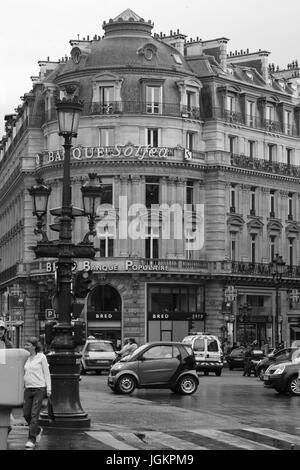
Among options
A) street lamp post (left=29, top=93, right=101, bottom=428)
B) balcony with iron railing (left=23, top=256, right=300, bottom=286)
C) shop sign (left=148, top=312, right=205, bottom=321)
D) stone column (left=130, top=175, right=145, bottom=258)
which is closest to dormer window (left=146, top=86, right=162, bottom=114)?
stone column (left=130, top=175, right=145, bottom=258)

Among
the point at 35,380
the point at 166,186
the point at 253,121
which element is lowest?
the point at 35,380

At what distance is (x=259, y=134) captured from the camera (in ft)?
271

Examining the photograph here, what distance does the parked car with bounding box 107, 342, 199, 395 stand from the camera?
36.0m

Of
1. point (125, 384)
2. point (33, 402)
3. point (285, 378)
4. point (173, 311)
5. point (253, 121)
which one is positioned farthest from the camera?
point (253, 121)

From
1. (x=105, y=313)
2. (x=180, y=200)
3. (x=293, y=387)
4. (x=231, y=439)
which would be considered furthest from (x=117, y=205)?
(x=231, y=439)

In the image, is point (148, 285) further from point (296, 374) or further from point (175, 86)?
point (296, 374)

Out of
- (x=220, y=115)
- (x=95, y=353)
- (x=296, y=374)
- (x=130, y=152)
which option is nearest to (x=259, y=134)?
(x=220, y=115)

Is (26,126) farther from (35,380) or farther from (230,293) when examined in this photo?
(35,380)

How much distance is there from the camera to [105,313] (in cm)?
7588

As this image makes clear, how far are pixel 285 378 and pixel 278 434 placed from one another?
1373cm

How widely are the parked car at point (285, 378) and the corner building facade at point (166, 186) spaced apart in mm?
37044

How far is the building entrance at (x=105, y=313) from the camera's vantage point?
75875 millimetres

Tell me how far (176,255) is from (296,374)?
40024mm

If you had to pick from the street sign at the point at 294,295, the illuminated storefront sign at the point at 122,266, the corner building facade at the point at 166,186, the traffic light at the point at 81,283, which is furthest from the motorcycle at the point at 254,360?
the traffic light at the point at 81,283
